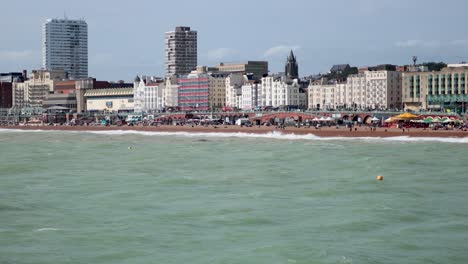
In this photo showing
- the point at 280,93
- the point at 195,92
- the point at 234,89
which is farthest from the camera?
the point at 195,92

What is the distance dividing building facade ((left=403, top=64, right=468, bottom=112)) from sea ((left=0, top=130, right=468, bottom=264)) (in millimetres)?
75691

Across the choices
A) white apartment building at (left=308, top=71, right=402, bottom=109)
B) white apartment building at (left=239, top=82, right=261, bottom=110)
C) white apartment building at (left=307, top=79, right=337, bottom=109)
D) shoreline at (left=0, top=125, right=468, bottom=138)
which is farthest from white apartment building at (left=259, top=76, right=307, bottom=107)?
shoreline at (left=0, top=125, right=468, bottom=138)

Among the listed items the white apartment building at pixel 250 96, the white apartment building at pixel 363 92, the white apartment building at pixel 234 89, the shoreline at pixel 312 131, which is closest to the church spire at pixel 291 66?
the white apartment building at pixel 234 89

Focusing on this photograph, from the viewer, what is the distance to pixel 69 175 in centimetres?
4872

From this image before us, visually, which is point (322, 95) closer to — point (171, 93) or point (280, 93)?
point (280, 93)

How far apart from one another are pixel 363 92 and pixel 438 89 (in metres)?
19.1

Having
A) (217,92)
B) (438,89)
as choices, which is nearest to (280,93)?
(217,92)

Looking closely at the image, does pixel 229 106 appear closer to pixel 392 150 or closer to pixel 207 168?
pixel 392 150

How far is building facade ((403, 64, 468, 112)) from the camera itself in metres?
131

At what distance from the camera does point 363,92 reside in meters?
151

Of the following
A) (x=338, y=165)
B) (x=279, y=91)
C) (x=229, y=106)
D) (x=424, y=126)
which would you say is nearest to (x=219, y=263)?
(x=338, y=165)

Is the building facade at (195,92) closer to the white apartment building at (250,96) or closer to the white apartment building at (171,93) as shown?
the white apartment building at (171,93)

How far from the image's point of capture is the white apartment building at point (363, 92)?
146 metres

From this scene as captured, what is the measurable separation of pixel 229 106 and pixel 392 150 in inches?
4435
